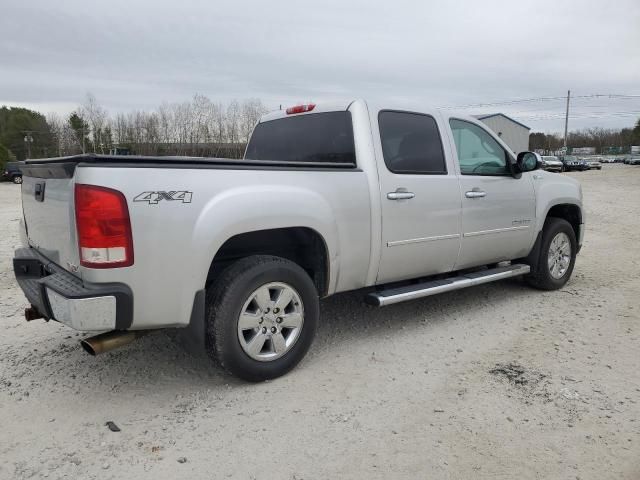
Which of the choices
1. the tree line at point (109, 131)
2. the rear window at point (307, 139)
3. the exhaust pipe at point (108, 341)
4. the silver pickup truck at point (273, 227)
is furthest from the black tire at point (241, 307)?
the tree line at point (109, 131)

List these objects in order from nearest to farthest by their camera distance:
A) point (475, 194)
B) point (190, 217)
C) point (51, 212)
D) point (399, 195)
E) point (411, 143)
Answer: point (190, 217), point (51, 212), point (399, 195), point (411, 143), point (475, 194)

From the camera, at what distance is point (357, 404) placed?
10.5ft

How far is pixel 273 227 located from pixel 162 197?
0.78 meters

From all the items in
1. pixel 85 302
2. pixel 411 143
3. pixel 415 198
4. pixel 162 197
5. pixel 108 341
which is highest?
pixel 411 143

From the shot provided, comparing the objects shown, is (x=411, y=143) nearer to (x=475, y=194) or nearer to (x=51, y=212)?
Result: (x=475, y=194)

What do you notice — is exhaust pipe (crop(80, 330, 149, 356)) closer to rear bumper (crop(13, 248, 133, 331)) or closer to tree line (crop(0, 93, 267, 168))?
rear bumper (crop(13, 248, 133, 331))

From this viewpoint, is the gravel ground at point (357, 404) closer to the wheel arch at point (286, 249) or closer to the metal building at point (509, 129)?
the wheel arch at point (286, 249)

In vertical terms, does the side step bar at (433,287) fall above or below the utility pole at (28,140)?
below

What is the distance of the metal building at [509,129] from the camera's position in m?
58.0

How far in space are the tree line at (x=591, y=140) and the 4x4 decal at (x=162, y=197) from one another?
3895 inches

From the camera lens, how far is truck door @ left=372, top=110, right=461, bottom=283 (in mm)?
4004

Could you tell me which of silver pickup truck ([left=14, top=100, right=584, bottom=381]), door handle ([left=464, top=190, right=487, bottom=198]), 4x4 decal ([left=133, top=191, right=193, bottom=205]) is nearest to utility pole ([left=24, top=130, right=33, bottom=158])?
silver pickup truck ([left=14, top=100, right=584, bottom=381])

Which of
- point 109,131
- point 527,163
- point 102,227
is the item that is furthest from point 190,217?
point 109,131

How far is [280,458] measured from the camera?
2.65 m
